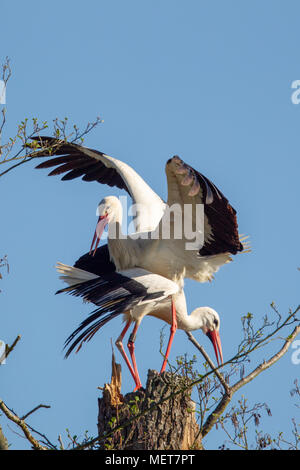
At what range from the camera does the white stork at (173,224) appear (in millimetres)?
9758

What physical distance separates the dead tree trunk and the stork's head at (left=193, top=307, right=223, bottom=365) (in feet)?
8.52

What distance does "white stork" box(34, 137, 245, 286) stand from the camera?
9.76 metres

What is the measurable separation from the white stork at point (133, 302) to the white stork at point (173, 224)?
31 cm

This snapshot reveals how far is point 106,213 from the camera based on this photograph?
10828 mm

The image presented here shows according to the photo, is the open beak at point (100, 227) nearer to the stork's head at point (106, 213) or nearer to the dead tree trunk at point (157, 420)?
the stork's head at point (106, 213)

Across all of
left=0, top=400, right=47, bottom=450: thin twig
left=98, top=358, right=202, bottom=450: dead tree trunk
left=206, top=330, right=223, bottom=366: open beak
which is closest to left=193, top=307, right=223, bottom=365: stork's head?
left=206, top=330, right=223, bottom=366: open beak

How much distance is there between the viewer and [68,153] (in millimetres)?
12648

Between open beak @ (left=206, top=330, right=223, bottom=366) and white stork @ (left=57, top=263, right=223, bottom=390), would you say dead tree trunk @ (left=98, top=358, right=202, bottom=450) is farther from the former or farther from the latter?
open beak @ (left=206, top=330, right=223, bottom=366)


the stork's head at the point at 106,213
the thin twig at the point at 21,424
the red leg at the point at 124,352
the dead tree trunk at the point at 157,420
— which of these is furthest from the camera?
the stork's head at the point at 106,213

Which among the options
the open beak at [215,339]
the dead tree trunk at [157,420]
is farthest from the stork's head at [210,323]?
the dead tree trunk at [157,420]
